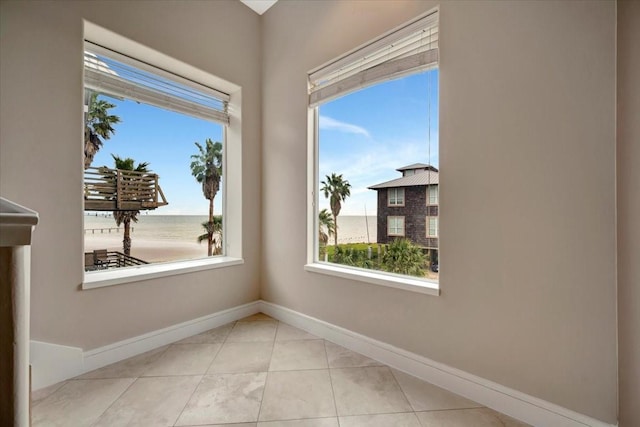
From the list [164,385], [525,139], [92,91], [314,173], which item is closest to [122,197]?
[92,91]

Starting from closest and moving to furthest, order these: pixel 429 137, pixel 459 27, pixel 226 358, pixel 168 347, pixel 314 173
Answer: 1. pixel 459 27
2. pixel 429 137
3. pixel 226 358
4. pixel 168 347
5. pixel 314 173

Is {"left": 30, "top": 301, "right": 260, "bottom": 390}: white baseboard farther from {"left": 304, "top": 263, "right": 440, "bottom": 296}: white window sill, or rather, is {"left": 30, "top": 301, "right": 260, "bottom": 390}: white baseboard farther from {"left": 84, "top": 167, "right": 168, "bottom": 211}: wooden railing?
{"left": 304, "top": 263, "right": 440, "bottom": 296}: white window sill

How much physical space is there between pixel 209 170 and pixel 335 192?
127 centimetres

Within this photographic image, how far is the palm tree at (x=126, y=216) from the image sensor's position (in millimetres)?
2070

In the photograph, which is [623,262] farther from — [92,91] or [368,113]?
[92,91]

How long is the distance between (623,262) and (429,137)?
3.65 ft

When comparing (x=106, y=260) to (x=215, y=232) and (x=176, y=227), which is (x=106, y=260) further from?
(x=215, y=232)

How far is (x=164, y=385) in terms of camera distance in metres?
1.59

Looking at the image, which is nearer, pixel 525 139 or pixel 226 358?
pixel 525 139

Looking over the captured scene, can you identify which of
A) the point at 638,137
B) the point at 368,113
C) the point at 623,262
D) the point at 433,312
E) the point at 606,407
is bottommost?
the point at 606,407

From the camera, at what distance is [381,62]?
197 cm

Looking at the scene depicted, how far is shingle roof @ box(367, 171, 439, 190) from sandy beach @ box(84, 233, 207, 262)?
1778 millimetres

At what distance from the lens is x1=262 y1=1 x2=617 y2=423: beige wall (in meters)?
1.17

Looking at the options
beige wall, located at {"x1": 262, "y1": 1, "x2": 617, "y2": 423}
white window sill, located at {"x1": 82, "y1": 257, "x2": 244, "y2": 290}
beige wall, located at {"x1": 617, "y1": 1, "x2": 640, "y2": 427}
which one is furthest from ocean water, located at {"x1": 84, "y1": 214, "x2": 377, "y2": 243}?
beige wall, located at {"x1": 617, "y1": 1, "x2": 640, "y2": 427}
